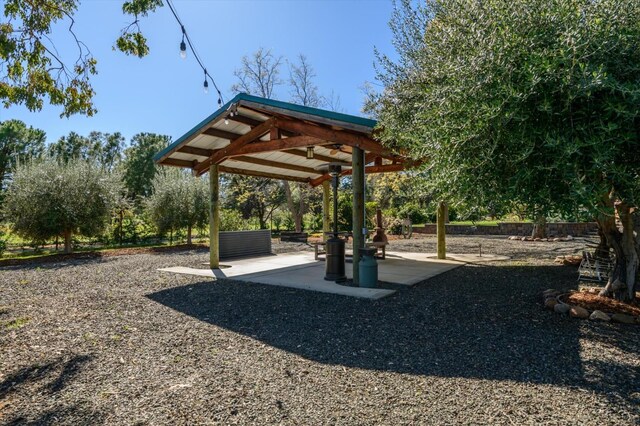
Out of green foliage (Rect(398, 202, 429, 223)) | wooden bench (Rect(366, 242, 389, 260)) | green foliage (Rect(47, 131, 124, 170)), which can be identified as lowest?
wooden bench (Rect(366, 242, 389, 260))

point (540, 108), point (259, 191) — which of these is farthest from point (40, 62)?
point (259, 191)

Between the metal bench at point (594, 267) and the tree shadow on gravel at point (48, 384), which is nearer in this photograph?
the tree shadow on gravel at point (48, 384)

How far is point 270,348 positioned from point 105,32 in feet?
18.4

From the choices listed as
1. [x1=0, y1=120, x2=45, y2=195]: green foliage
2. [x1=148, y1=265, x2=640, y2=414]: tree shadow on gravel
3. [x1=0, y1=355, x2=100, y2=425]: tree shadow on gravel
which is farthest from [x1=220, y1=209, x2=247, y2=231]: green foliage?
[x1=0, y1=120, x2=45, y2=195]: green foliage

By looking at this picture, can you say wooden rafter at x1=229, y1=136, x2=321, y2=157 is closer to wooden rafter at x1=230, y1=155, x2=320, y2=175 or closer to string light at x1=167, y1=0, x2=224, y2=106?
wooden rafter at x1=230, y1=155, x2=320, y2=175

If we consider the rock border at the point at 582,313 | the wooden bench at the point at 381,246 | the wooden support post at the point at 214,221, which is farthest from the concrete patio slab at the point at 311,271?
the rock border at the point at 582,313

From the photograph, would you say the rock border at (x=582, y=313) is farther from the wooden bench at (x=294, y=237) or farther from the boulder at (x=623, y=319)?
the wooden bench at (x=294, y=237)

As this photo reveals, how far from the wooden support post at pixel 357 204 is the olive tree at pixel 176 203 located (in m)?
11.0

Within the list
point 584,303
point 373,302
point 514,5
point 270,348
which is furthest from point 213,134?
point 584,303

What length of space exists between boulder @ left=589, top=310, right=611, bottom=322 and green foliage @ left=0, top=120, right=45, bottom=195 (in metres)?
36.7

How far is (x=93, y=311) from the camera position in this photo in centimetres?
561

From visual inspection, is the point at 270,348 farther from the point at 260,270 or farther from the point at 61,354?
the point at 260,270

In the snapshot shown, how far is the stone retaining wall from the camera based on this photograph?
18.0 metres

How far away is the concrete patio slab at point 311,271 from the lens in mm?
6926
